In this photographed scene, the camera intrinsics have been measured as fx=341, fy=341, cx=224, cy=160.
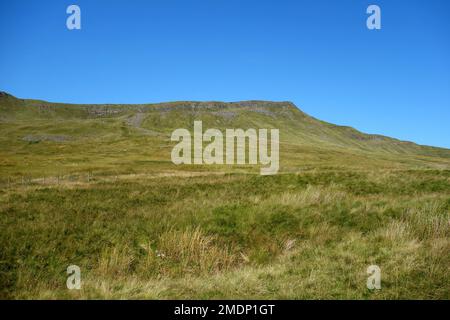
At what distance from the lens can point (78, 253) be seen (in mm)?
11398

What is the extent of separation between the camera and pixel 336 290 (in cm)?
756

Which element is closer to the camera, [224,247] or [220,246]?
[224,247]

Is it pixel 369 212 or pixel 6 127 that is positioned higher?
pixel 6 127

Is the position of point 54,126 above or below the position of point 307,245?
above

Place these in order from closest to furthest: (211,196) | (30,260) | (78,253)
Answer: (30,260), (78,253), (211,196)

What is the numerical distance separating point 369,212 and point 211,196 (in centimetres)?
969

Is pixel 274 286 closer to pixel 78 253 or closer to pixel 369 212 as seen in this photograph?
pixel 78 253

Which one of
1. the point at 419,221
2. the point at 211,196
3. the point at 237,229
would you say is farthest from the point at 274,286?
the point at 211,196

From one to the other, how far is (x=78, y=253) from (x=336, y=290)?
8.32 metres

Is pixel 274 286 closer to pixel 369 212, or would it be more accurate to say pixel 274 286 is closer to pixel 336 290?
pixel 336 290

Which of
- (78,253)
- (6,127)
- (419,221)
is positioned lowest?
(78,253)
